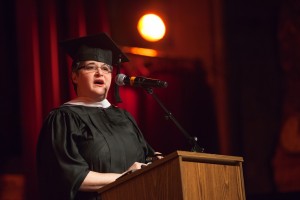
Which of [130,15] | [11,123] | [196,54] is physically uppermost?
[130,15]

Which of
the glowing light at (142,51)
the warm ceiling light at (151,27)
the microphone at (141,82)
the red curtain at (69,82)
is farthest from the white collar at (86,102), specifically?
the warm ceiling light at (151,27)

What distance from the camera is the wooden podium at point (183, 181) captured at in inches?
93.1

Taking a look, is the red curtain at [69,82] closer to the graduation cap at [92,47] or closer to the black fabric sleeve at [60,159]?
the graduation cap at [92,47]

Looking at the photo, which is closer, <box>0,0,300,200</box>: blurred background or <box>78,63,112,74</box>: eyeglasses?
<box>78,63,112,74</box>: eyeglasses

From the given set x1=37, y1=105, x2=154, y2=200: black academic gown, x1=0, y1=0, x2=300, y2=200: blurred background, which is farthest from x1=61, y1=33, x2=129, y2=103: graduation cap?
x1=0, y1=0, x2=300, y2=200: blurred background

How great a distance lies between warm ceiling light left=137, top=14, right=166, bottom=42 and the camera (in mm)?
4977

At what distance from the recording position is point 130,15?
5055mm

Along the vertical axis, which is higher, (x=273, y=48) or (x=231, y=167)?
(x=273, y=48)

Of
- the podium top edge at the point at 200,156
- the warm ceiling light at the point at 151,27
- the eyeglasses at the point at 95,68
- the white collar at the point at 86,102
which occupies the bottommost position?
the podium top edge at the point at 200,156

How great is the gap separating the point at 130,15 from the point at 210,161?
2.74 metres

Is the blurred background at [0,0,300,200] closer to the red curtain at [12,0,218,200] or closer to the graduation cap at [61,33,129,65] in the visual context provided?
the red curtain at [12,0,218,200]

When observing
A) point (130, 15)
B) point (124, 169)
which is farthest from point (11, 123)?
point (130, 15)

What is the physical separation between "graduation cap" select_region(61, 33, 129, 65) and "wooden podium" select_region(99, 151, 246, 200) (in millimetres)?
937

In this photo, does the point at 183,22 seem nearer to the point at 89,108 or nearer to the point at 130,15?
the point at 130,15
